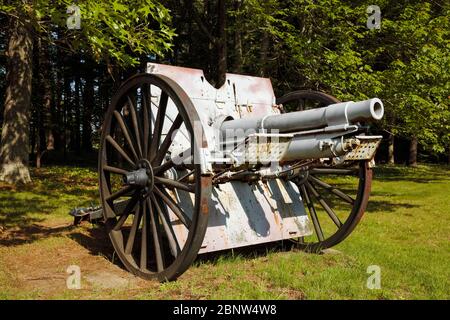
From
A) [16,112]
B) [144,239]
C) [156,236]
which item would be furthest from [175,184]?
[16,112]

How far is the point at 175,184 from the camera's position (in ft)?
14.0

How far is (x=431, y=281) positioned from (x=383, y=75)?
636 centimetres

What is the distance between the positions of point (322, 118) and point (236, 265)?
6.27ft

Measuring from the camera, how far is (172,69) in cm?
558

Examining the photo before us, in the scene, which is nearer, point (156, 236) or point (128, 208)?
point (156, 236)

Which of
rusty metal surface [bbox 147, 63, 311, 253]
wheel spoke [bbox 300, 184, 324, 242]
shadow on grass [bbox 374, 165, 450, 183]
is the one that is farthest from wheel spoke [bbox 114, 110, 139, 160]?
shadow on grass [bbox 374, 165, 450, 183]

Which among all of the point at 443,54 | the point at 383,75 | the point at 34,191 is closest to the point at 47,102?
the point at 34,191

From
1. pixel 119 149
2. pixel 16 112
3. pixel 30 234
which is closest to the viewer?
pixel 119 149

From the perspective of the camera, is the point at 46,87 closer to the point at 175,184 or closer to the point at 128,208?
the point at 128,208

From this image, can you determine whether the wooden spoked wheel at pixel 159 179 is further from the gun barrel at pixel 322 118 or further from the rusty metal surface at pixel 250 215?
the gun barrel at pixel 322 118

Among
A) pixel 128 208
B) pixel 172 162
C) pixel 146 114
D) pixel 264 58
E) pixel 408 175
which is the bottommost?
pixel 408 175

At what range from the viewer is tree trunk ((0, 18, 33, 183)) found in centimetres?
1079

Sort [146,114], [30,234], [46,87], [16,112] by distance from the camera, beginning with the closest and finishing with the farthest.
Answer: [146,114]
[30,234]
[16,112]
[46,87]

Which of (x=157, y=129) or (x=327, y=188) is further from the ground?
(x=157, y=129)
